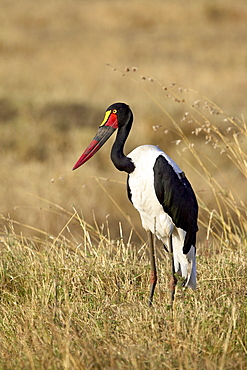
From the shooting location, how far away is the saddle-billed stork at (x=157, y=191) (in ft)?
11.5

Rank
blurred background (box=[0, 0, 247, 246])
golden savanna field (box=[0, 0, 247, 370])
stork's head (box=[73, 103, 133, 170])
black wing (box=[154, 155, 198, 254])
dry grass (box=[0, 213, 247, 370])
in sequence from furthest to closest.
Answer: blurred background (box=[0, 0, 247, 246])
stork's head (box=[73, 103, 133, 170])
black wing (box=[154, 155, 198, 254])
golden savanna field (box=[0, 0, 247, 370])
dry grass (box=[0, 213, 247, 370])

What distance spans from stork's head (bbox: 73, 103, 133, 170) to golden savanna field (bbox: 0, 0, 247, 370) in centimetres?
42

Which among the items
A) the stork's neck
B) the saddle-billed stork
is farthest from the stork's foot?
the stork's neck

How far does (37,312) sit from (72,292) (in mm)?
492

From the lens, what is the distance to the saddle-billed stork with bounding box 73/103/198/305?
3.50 meters

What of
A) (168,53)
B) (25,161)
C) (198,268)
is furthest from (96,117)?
(168,53)

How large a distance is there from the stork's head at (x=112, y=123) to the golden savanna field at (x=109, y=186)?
42 cm

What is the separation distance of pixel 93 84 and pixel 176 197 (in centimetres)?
1193

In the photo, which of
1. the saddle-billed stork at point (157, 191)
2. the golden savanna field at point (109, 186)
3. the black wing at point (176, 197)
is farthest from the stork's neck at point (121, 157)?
the golden savanna field at point (109, 186)

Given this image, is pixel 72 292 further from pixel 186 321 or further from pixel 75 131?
pixel 75 131

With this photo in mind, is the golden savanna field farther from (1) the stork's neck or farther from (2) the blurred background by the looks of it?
(1) the stork's neck

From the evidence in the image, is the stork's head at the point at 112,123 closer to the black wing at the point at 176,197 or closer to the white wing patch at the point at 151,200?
the white wing patch at the point at 151,200

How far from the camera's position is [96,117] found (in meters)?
10.9

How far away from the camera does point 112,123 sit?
12.2 feet
